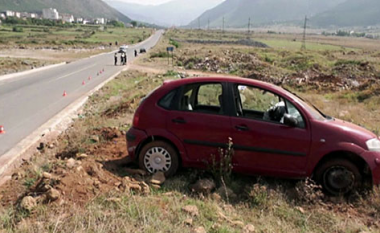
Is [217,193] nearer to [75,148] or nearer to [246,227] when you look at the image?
[246,227]

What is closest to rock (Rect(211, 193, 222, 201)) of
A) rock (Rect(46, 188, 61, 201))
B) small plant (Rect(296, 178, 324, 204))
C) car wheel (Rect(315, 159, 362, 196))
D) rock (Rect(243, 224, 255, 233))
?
Answer: rock (Rect(243, 224, 255, 233))

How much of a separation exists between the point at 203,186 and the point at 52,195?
2.01 meters

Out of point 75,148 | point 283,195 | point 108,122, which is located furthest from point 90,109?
point 283,195

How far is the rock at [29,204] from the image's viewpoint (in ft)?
13.1

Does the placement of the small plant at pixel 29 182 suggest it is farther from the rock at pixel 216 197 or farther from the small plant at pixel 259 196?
the small plant at pixel 259 196

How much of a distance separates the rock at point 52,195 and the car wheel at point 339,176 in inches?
144

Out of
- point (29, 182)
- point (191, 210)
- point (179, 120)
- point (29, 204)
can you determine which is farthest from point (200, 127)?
point (29, 182)

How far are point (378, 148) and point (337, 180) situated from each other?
2.48 ft

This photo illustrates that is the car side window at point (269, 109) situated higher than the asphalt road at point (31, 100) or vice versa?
the car side window at point (269, 109)

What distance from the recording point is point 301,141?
4930 millimetres

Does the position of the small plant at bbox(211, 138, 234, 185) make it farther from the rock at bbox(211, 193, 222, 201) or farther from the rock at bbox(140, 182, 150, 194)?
the rock at bbox(140, 182, 150, 194)

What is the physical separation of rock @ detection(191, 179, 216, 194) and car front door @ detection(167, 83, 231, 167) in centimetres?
38

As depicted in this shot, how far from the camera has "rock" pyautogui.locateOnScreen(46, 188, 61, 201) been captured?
4146 millimetres

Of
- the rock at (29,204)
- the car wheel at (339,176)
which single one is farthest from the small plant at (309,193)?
the rock at (29,204)
